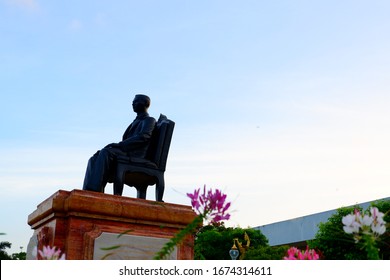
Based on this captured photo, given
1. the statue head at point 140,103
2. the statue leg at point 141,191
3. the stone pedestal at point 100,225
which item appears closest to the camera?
the stone pedestal at point 100,225

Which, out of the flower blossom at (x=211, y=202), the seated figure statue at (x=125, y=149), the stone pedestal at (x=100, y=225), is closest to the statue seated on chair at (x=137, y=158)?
the seated figure statue at (x=125, y=149)

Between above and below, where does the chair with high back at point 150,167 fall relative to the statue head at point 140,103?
below

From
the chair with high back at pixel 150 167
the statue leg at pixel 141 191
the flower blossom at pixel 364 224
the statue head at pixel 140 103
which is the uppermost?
the statue head at pixel 140 103

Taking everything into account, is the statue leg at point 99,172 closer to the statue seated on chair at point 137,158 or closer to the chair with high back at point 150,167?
the statue seated on chair at point 137,158

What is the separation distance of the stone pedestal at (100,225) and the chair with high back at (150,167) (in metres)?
0.56

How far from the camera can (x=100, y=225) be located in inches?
231

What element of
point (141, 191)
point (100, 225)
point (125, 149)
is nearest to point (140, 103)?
point (125, 149)

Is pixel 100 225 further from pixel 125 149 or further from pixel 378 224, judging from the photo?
pixel 378 224

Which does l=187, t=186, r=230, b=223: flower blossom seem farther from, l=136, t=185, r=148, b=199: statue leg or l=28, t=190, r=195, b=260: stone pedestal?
l=136, t=185, r=148, b=199: statue leg

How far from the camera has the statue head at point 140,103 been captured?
24.8 feet

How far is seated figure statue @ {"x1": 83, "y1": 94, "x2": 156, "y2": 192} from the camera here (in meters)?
6.59

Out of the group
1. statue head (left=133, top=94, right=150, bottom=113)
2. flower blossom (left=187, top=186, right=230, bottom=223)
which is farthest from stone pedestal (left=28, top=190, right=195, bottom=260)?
flower blossom (left=187, top=186, right=230, bottom=223)
